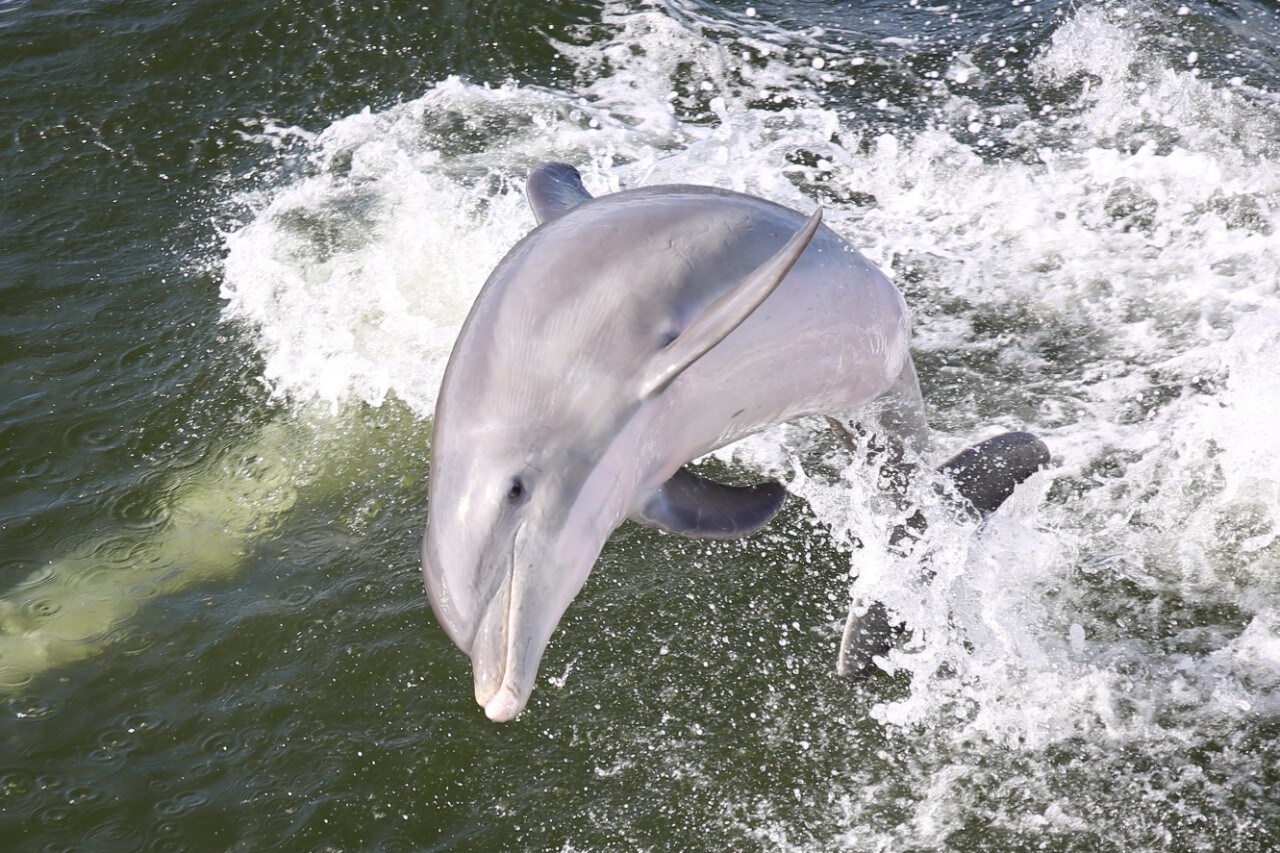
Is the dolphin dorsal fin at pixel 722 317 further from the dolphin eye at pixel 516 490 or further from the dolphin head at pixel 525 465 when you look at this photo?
the dolphin eye at pixel 516 490

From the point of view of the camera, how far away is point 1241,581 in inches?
246

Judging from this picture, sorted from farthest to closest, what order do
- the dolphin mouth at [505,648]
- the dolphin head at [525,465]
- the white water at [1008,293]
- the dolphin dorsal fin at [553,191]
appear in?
the white water at [1008,293]
the dolphin dorsal fin at [553,191]
the dolphin head at [525,465]
the dolphin mouth at [505,648]

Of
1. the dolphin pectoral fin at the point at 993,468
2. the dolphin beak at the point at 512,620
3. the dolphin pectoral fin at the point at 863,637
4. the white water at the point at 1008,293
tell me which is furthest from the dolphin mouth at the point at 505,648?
the dolphin pectoral fin at the point at 993,468

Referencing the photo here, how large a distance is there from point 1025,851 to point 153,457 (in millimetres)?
5832

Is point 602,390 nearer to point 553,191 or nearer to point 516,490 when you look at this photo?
point 516,490

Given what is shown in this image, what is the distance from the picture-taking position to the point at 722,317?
3723 millimetres

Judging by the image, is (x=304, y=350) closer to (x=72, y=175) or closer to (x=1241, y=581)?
(x=72, y=175)

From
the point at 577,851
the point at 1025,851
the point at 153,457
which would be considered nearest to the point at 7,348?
the point at 153,457

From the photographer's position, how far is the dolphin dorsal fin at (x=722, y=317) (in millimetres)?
3693

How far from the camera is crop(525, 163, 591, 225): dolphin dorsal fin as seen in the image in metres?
Answer: 4.94

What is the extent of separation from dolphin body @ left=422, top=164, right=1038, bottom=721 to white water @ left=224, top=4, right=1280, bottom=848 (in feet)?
5.10

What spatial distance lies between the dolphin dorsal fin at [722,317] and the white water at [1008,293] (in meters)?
2.26

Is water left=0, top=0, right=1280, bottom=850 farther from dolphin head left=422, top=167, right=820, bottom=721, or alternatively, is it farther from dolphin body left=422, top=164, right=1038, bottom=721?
dolphin head left=422, top=167, right=820, bottom=721

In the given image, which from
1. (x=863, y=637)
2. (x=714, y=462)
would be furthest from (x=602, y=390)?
(x=714, y=462)
